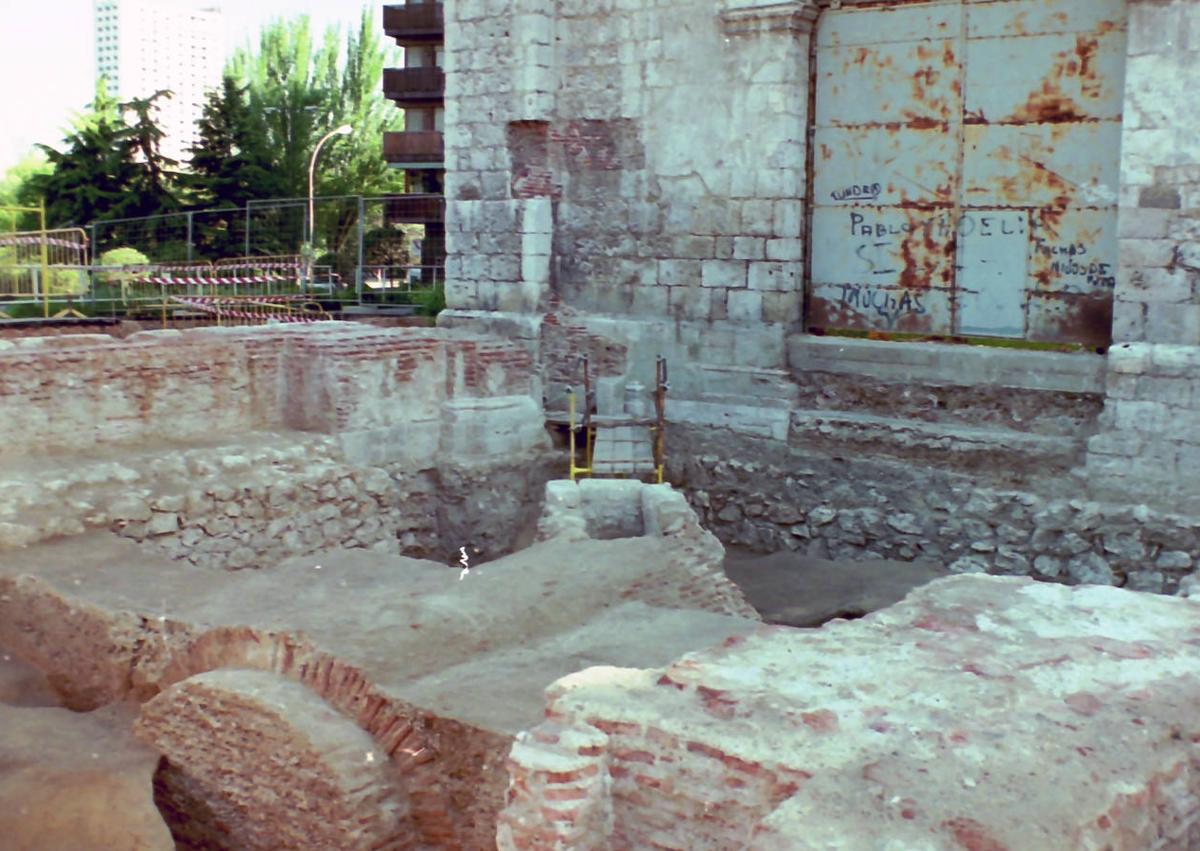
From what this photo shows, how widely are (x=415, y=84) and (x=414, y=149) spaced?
2074 mm

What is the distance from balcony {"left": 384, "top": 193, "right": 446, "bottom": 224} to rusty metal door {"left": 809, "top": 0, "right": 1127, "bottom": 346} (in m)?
16.1

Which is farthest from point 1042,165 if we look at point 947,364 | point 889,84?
point 947,364

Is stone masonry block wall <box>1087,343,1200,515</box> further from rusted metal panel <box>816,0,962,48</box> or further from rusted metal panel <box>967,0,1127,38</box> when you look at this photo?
rusted metal panel <box>816,0,962,48</box>

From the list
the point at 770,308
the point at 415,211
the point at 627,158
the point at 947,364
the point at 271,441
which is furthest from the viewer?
the point at 415,211

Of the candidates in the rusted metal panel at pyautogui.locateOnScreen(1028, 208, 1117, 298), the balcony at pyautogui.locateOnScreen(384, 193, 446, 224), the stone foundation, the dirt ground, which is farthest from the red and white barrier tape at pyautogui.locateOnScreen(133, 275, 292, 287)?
the rusted metal panel at pyautogui.locateOnScreen(1028, 208, 1117, 298)

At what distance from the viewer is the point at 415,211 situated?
2728 cm

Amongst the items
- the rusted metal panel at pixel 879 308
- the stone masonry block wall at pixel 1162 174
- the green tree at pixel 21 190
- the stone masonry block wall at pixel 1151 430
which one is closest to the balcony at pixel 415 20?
the green tree at pixel 21 190

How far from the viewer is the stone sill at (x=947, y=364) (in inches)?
374

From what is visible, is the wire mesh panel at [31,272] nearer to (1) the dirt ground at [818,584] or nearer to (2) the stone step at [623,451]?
(2) the stone step at [623,451]

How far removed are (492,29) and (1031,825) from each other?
9452mm

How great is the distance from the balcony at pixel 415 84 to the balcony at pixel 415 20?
0.93 m

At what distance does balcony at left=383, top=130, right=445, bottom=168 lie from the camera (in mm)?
31094

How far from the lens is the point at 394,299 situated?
2167cm

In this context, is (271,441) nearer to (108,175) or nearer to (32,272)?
(32,272)
